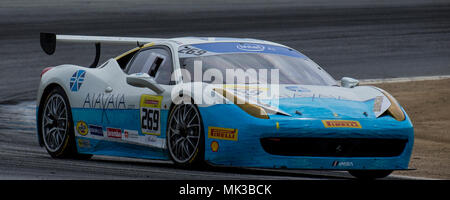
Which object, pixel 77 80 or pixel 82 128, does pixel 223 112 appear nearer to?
pixel 82 128

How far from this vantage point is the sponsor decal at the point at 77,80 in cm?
988

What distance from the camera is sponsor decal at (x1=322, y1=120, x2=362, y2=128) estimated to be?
7781 millimetres

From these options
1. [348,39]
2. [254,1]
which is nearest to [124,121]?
[348,39]

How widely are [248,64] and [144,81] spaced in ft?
3.06

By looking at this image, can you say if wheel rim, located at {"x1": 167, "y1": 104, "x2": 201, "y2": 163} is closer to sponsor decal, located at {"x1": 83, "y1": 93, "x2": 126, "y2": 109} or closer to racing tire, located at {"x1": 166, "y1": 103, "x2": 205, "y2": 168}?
racing tire, located at {"x1": 166, "y1": 103, "x2": 205, "y2": 168}

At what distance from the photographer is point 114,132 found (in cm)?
925

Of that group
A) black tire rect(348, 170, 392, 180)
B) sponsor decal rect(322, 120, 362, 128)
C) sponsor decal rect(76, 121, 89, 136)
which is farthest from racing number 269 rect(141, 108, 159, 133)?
Result: black tire rect(348, 170, 392, 180)

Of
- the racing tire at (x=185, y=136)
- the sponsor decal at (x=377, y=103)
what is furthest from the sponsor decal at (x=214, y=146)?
the sponsor decal at (x=377, y=103)

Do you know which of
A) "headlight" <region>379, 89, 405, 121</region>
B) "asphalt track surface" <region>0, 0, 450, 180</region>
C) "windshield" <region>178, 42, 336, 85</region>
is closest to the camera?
"headlight" <region>379, 89, 405, 121</region>

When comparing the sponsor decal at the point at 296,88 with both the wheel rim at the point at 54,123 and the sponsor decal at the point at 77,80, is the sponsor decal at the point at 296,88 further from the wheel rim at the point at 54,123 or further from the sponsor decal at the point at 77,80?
the wheel rim at the point at 54,123

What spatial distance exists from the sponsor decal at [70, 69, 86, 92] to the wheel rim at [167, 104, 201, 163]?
1840mm

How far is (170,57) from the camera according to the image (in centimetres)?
909

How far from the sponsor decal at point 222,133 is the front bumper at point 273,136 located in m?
A: 0.02
